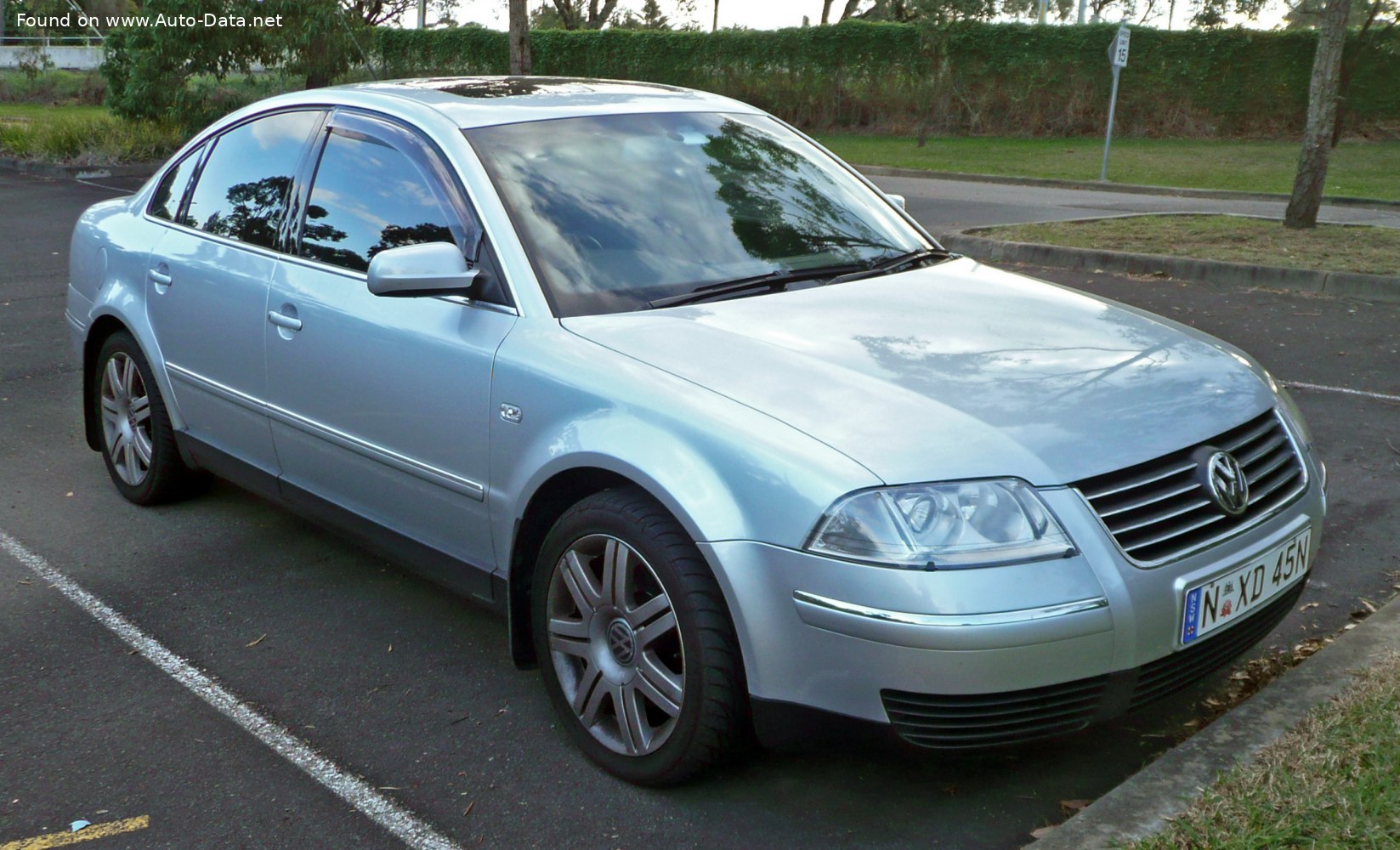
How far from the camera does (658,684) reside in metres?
3.01

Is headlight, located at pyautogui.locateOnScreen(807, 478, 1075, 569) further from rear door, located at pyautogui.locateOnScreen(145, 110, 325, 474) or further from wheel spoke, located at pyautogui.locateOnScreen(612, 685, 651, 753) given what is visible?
rear door, located at pyautogui.locateOnScreen(145, 110, 325, 474)

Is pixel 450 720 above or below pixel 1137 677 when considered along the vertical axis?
below

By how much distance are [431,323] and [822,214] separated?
133 cm

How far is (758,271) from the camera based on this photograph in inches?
146

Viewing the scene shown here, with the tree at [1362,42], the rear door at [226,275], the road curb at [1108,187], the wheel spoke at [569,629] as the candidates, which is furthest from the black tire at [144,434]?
the tree at [1362,42]

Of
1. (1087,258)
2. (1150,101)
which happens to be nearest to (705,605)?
(1087,258)

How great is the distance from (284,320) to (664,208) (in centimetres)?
130

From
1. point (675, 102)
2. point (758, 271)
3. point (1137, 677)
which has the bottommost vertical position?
point (1137, 677)

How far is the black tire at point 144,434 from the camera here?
5000 mm

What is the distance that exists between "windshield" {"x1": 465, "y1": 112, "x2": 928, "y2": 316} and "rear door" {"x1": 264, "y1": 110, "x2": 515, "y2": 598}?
190 mm

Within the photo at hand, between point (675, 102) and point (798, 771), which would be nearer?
point (798, 771)

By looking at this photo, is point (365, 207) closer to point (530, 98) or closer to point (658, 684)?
point (530, 98)

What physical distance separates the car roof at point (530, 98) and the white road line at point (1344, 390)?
4031mm

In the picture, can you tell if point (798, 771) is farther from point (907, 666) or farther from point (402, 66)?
point (402, 66)
